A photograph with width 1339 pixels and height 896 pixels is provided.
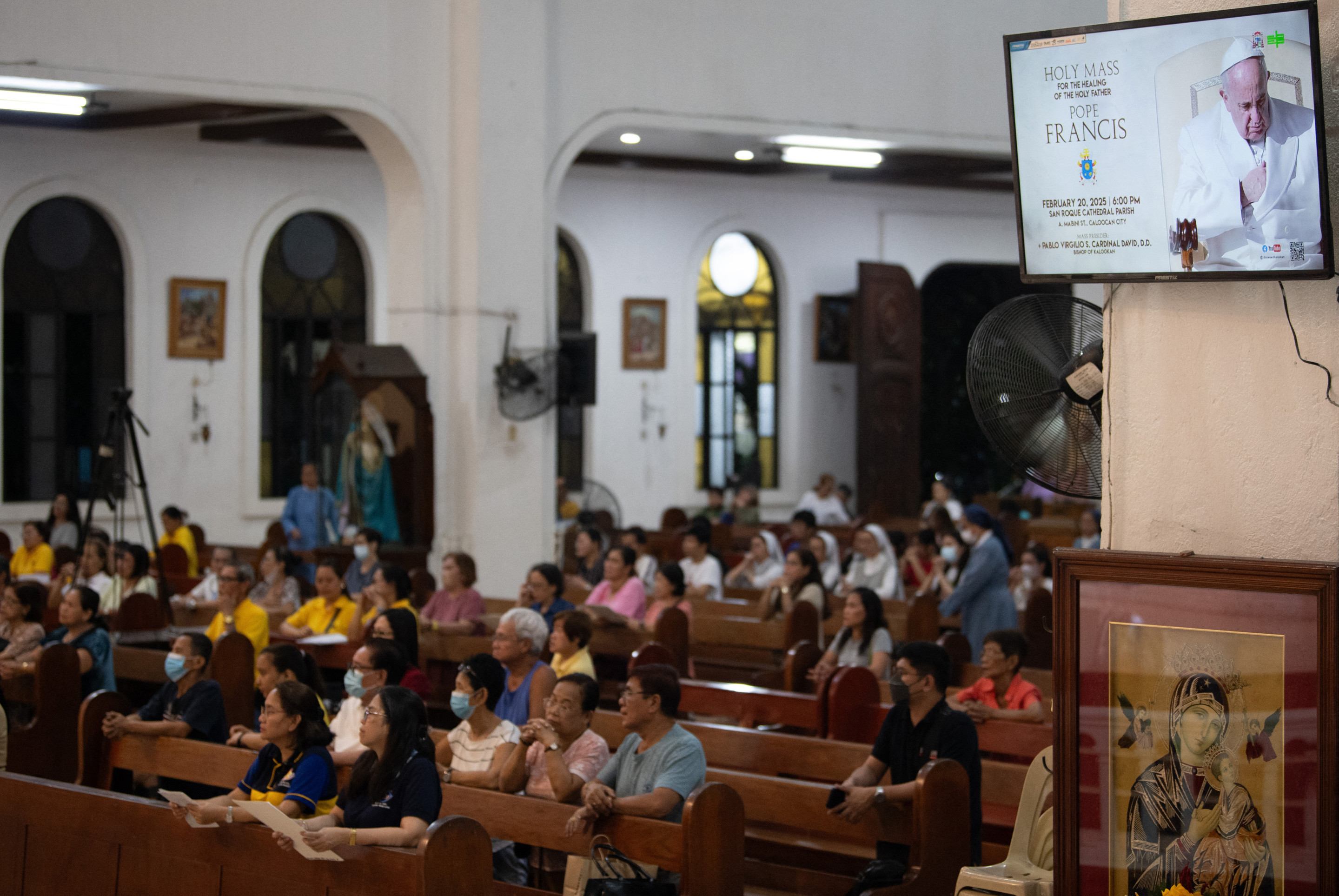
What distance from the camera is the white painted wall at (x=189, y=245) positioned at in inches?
545

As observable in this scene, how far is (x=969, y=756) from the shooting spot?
484cm

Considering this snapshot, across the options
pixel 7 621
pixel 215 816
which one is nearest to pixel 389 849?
pixel 215 816

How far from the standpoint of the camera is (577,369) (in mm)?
11758

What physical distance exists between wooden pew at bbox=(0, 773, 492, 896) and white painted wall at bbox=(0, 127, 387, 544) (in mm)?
9437

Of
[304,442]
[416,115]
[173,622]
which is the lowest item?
[173,622]

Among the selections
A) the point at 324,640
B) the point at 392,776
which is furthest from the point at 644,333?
the point at 392,776

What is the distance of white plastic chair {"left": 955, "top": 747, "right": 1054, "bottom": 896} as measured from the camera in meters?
3.22

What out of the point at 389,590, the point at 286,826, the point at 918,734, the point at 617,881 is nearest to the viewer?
the point at 286,826

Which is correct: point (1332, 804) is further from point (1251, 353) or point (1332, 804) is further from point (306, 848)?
point (306, 848)

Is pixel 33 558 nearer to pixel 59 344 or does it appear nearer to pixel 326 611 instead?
pixel 59 344

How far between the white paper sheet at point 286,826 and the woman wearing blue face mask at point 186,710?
62.2 inches

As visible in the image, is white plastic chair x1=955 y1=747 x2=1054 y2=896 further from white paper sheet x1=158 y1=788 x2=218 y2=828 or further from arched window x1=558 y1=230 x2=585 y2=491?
arched window x1=558 y1=230 x2=585 y2=491

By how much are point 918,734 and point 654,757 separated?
89 cm

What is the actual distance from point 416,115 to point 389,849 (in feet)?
26.8
